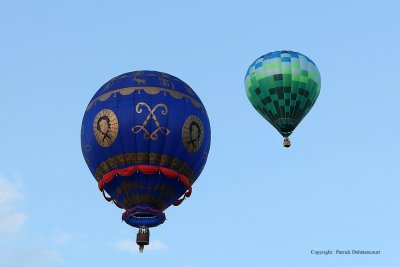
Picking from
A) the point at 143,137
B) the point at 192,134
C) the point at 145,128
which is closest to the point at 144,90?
the point at 145,128

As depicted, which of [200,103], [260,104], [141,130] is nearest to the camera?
[141,130]

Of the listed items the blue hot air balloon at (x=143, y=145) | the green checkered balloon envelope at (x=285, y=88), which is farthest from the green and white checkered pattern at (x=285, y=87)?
the blue hot air balloon at (x=143, y=145)

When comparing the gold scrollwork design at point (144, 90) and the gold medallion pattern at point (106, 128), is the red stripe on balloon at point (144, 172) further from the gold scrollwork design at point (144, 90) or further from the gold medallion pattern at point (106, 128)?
the gold scrollwork design at point (144, 90)

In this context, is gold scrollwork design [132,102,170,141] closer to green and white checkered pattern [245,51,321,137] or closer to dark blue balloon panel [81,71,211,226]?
dark blue balloon panel [81,71,211,226]

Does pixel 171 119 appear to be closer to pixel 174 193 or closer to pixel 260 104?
pixel 174 193

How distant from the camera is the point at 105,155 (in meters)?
34.5

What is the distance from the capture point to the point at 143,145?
111ft

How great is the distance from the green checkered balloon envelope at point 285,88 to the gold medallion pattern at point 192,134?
20.3ft

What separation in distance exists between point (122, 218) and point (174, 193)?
2.25 meters

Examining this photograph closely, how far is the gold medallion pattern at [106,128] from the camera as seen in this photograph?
3422 centimetres

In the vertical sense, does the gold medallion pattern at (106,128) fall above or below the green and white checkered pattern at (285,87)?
below

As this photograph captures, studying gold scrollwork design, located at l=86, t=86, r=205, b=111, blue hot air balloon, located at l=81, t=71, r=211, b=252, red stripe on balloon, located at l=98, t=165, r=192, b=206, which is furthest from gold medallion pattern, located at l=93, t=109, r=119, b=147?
Result: red stripe on balloon, located at l=98, t=165, r=192, b=206

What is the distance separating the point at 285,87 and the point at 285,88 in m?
0.05

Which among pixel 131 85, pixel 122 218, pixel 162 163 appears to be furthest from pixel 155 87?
pixel 122 218
